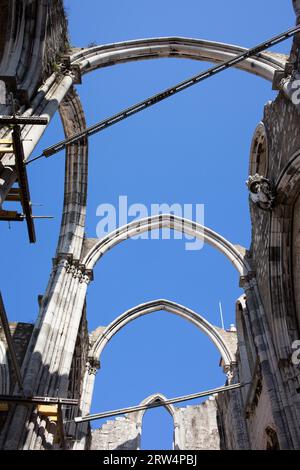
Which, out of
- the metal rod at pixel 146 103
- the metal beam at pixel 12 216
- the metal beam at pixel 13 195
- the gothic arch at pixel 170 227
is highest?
the gothic arch at pixel 170 227

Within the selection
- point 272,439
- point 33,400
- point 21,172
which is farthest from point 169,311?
point 21,172

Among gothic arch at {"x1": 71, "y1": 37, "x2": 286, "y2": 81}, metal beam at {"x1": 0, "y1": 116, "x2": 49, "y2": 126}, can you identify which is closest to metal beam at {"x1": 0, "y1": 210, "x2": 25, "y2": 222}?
metal beam at {"x1": 0, "y1": 116, "x2": 49, "y2": 126}

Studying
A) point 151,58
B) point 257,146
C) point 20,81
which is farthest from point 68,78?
point 257,146

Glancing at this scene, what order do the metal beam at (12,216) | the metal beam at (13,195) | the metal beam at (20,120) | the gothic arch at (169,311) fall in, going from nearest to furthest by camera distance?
the metal beam at (20,120)
the metal beam at (12,216)
the metal beam at (13,195)
the gothic arch at (169,311)

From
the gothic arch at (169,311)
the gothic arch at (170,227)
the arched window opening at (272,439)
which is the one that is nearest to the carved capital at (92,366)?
the gothic arch at (169,311)

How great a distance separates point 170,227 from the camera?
17.1 meters

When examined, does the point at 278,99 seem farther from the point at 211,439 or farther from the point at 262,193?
the point at 211,439

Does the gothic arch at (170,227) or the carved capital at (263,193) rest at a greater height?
the gothic arch at (170,227)

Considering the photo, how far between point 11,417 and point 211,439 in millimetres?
17516

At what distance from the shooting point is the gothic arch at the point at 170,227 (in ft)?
44.3

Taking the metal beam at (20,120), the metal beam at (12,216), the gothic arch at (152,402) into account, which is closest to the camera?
the metal beam at (20,120)

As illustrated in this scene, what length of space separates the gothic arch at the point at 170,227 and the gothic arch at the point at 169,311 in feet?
14.5

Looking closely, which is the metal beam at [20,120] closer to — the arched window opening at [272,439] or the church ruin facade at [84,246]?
the church ruin facade at [84,246]
